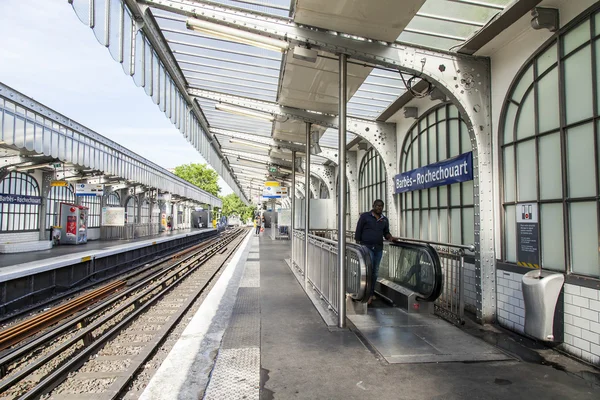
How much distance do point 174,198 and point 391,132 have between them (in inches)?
1452

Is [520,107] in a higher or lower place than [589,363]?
higher

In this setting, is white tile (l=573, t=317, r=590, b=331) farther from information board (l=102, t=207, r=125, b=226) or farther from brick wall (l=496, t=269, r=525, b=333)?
information board (l=102, t=207, r=125, b=226)

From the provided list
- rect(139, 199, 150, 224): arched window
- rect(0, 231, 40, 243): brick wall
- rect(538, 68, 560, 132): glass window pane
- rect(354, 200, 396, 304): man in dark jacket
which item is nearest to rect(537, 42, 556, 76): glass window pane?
rect(538, 68, 560, 132): glass window pane

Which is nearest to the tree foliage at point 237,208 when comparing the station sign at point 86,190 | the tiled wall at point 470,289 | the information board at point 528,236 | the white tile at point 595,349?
the station sign at point 86,190

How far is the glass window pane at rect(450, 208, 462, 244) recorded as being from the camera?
7.41 meters

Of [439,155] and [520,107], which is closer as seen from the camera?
[520,107]

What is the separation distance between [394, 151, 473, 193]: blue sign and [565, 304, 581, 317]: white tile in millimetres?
2503

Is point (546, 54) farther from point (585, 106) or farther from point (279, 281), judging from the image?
point (279, 281)

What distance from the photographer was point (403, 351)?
4711mm

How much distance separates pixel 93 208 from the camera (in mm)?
26750

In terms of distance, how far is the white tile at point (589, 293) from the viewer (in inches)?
165

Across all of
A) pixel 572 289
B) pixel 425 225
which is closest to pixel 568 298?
pixel 572 289

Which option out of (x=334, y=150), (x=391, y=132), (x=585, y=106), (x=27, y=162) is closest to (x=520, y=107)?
(x=585, y=106)

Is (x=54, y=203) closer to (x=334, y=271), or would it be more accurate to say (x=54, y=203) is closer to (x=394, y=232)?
(x=394, y=232)
